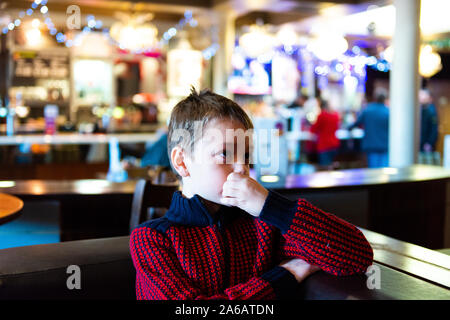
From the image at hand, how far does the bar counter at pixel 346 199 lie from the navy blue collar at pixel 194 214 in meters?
1.85

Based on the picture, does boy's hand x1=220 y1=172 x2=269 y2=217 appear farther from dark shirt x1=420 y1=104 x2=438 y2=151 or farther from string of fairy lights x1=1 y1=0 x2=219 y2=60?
dark shirt x1=420 y1=104 x2=438 y2=151

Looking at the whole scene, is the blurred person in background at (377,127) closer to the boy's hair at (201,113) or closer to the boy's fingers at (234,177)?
the boy's hair at (201,113)

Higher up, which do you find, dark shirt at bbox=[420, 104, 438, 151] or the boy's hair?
the boy's hair

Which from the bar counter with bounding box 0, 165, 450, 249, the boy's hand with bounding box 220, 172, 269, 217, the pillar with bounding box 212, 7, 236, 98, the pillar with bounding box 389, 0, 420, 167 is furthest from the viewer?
the pillar with bounding box 212, 7, 236, 98

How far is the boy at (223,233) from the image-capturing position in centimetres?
121

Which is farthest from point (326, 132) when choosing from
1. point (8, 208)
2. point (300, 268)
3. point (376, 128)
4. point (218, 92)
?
point (300, 268)

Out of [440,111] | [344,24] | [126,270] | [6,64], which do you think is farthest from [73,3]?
[440,111]

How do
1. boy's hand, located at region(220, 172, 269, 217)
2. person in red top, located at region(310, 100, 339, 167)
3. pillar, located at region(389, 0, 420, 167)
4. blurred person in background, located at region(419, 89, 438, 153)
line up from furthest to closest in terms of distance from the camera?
blurred person in background, located at region(419, 89, 438, 153), person in red top, located at region(310, 100, 339, 167), pillar, located at region(389, 0, 420, 167), boy's hand, located at region(220, 172, 269, 217)

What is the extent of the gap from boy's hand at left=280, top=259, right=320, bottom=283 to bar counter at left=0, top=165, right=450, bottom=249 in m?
1.87

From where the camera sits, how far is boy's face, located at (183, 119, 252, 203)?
126cm

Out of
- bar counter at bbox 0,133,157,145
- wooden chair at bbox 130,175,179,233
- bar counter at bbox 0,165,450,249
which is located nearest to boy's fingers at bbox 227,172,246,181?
wooden chair at bbox 130,175,179,233

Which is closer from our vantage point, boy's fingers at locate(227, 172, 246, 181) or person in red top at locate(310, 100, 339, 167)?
boy's fingers at locate(227, 172, 246, 181)

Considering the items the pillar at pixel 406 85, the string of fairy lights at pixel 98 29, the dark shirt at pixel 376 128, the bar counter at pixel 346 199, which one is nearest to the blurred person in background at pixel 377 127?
the dark shirt at pixel 376 128
